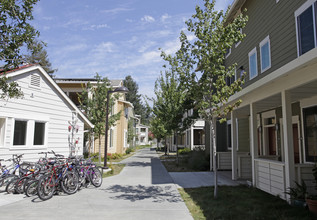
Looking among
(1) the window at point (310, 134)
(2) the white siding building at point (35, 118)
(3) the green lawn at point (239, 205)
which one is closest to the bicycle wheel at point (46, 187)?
(2) the white siding building at point (35, 118)

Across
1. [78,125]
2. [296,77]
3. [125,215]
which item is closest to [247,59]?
[296,77]

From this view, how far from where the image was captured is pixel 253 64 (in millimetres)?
12781

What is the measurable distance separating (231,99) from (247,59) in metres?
5.19

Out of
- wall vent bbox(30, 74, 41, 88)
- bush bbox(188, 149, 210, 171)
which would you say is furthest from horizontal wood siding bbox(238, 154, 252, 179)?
wall vent bbox(30, 74, 41, 88)

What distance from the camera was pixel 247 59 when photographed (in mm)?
13461

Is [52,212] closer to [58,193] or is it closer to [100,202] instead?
[100,202]

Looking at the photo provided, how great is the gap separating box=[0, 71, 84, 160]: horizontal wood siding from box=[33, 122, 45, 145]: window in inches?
8.4

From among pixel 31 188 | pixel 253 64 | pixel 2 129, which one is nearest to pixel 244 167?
pixel 253 64

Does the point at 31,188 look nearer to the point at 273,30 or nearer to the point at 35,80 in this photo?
the point at 35,80

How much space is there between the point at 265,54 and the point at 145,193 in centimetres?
815

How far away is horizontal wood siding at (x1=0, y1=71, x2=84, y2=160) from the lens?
30.7 ft

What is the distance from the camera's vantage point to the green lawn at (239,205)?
5609 mm

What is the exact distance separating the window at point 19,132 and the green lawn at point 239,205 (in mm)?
6628

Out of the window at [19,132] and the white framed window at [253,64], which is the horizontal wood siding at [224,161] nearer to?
the white framed window at [253,64]
